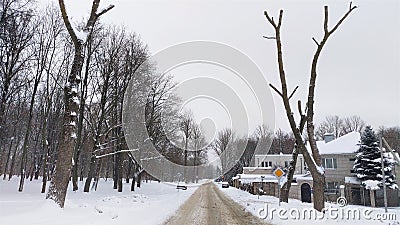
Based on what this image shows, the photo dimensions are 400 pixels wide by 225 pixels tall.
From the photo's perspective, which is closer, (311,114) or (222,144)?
(311,114)

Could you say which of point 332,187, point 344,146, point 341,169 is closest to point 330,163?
point 341,169

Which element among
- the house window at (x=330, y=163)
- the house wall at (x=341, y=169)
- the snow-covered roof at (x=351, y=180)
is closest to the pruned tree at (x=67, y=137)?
the snow-covered roof at (x=351, y=180)

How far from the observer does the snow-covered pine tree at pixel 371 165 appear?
84.6 ft

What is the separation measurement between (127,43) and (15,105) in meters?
15.2

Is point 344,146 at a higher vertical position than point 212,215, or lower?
higher

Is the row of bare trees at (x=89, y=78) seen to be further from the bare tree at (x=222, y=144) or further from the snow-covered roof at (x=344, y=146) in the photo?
the bare tree at (x=222, y=144)

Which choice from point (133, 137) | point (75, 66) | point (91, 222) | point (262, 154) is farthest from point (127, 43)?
point (262, 154)

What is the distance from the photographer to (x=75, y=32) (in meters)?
10.4

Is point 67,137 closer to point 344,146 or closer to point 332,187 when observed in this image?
point 332,187

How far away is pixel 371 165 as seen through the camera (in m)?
27.3

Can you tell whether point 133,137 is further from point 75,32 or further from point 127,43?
point 75,32

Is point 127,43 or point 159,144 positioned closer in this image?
point 127,43

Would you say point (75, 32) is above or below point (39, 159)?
above

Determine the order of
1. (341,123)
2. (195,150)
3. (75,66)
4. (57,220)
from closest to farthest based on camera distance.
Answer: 1. (57,220)
2. (75,66)
3. (195,150)
4. (341,123)
